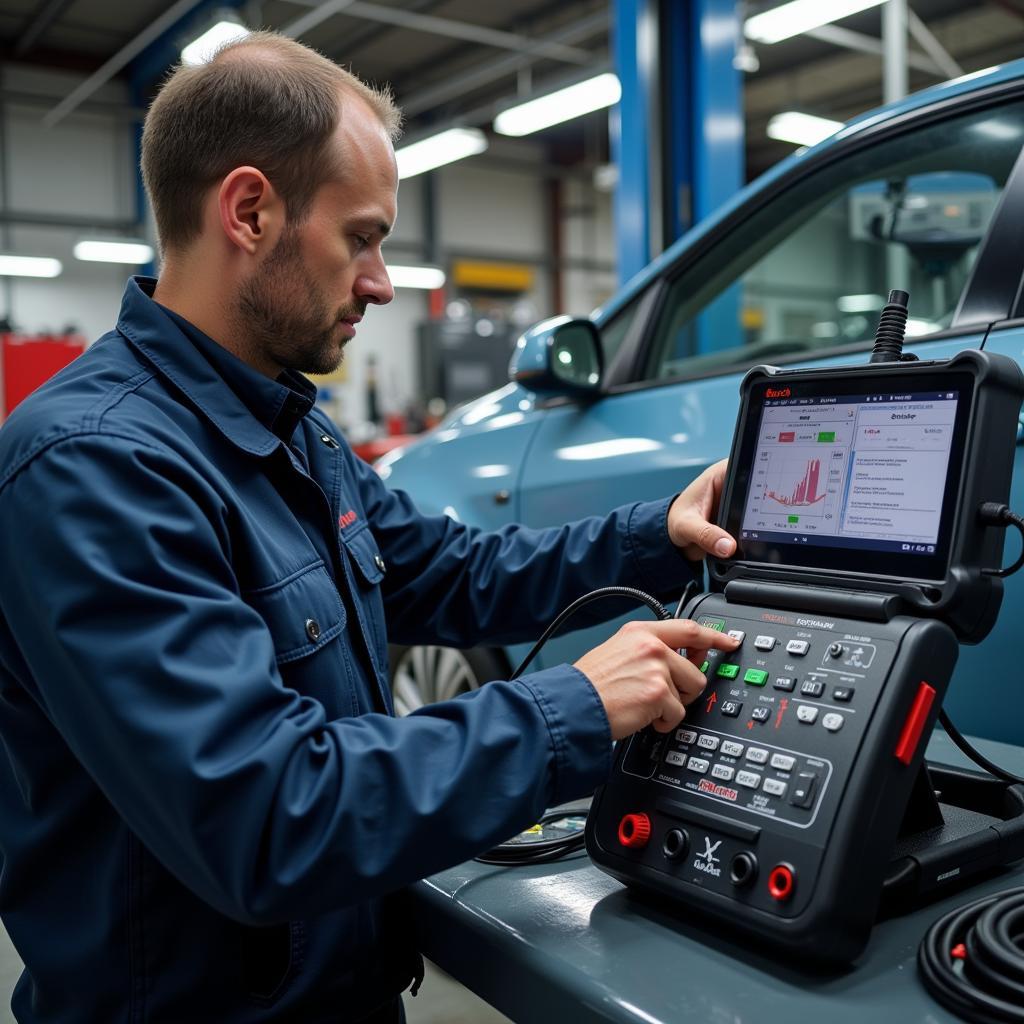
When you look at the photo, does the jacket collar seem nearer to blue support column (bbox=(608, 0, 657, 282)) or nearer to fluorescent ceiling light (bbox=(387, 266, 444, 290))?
blue support column (bbox=(608, 0, 657, 282))

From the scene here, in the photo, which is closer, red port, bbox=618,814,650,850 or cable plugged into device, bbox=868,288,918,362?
red port, bbox=618,814,650,850

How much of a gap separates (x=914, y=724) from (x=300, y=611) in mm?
547

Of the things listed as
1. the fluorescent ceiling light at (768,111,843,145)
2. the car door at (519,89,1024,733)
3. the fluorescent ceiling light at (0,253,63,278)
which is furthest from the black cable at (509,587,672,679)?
the fluorescent ceiling light at (0,253,63,278)

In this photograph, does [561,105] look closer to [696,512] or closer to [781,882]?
[696,512]

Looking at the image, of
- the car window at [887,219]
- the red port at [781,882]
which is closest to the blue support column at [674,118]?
the car window at [887,219]

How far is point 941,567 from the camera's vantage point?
34.2 inches

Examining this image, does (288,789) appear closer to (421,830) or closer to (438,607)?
(421,830)

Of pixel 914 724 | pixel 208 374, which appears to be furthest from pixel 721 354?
pixel 914 724

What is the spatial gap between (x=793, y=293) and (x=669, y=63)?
504 inches

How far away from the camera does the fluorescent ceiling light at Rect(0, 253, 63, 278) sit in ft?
37.0

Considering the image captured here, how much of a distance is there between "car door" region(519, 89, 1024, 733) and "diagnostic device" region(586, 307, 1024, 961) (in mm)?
634

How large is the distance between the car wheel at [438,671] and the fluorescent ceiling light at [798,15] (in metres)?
4.75

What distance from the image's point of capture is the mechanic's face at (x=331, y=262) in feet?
3.48

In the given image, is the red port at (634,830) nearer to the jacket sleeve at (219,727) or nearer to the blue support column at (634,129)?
the jacket sleeve at (219,727)
